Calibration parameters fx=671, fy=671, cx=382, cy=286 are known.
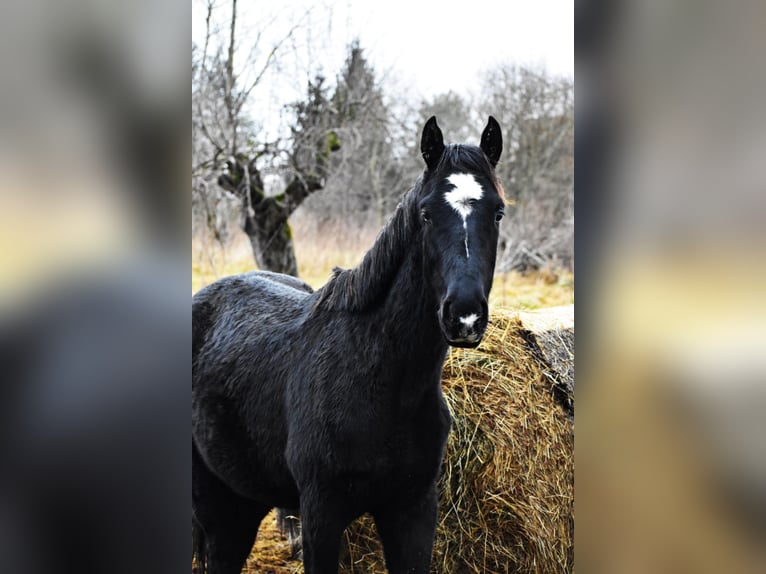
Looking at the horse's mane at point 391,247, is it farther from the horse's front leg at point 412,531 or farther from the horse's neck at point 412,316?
the horse's front leg at point 412,531

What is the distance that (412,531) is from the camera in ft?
6.98

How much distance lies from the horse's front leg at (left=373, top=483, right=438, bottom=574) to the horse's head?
70 cm

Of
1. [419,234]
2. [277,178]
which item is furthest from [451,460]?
[277,178]

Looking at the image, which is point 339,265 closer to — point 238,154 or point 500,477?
point 238,154

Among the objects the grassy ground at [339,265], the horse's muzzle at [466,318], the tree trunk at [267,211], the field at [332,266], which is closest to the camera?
the horse's muzzle at [466,318]

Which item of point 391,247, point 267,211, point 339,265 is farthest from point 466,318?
point 339,265

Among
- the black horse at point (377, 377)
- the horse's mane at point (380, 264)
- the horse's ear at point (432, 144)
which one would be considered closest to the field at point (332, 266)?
the black horse at point (377, 377)

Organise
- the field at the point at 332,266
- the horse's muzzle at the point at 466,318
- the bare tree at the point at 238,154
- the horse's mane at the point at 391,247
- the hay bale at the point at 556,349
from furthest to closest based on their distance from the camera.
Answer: the field at the point at 332,266 < the bare tree at the point at 238,154 < the hay bale at the point at 556,349 < the horse's mane at the point at 391,247 < the horse's muzzle at the point at 466,318

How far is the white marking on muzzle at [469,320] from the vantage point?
5.33 feet
